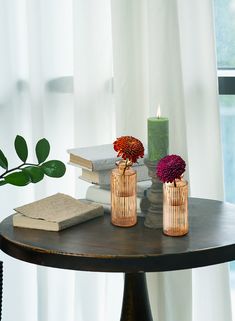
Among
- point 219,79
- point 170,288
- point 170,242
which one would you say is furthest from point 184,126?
point 170,242

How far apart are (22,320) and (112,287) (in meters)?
0.31

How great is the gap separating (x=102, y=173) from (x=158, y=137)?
9.1 inches

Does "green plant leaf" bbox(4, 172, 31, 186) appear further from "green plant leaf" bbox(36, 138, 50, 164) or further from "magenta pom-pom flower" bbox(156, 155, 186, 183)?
"magenta pom-pom flower" bbox(156, 155, 186, 183)

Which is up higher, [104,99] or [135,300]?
[104,99]

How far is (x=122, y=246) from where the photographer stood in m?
1.85

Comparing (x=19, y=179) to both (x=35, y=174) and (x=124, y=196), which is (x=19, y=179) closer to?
(x=35, y=174)

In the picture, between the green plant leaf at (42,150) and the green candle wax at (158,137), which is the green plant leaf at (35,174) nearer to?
the green plant leaf at (42,150)

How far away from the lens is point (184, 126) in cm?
252

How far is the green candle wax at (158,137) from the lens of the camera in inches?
76.9

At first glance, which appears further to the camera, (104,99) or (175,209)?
(104,99)

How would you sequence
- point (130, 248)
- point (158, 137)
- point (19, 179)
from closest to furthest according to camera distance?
point (130, 248) → point (158, 137) → point (19, 179)

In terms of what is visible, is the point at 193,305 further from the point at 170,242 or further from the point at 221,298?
the point at 170,242

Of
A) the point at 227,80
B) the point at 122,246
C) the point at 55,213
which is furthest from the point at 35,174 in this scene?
the point at 227,80

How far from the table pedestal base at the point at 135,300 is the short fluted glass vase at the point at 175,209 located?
24cm
